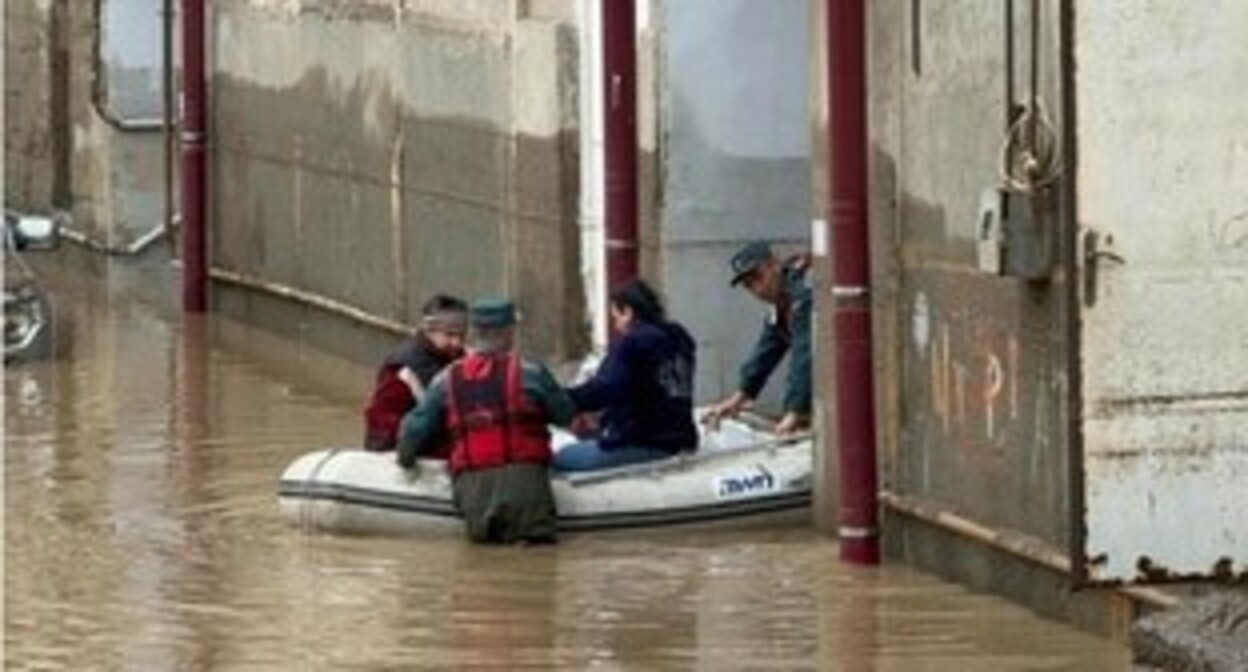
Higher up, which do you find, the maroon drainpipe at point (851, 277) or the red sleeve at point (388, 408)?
the maroon drainpipe at point (851, 277)

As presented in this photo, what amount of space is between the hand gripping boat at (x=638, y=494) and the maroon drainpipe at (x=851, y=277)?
1314 millimetres

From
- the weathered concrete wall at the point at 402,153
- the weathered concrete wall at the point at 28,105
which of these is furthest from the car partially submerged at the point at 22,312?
the weathered concrete wall at the point at 28,105

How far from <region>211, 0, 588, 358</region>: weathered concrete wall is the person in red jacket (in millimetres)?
3739

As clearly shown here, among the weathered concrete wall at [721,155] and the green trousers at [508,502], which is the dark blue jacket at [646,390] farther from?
the weathered concrete wall at [721,155]

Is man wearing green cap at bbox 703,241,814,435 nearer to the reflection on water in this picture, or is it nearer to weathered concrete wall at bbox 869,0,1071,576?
the reflection on water

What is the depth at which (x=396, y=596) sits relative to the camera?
17203mm

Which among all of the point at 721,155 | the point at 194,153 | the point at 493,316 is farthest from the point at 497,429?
the point at 194,153

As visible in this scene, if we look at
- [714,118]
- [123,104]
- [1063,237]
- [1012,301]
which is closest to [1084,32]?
[1063,237]

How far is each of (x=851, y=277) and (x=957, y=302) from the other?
1025mm

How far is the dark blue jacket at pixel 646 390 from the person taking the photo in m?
18.8

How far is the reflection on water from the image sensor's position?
15430 mm

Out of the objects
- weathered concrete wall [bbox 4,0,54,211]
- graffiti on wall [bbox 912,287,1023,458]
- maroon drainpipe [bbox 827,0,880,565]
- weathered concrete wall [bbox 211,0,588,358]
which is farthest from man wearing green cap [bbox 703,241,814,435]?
weathered concrete wall [bbox 4,0,54,211]

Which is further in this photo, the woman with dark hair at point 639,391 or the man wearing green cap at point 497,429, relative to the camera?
the woman with dark hair at point 639,391

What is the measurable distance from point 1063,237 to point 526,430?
4676 mm
